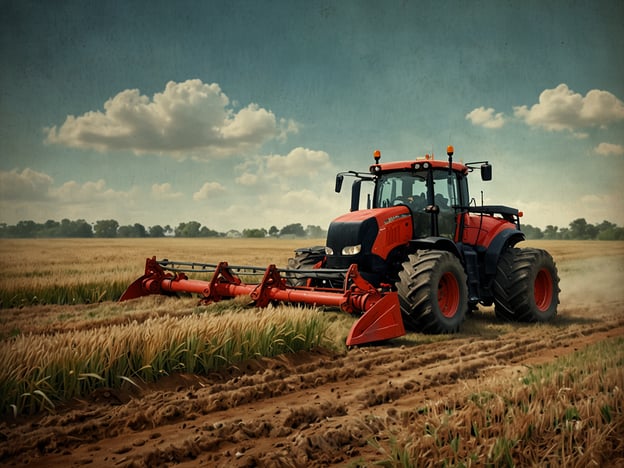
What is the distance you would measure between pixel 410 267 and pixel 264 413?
408 cm

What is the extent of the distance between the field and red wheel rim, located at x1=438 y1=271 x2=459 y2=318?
2.34 feet

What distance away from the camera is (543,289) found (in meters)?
10.5

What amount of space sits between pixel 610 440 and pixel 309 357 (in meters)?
3.67

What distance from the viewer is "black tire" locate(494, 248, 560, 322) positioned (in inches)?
372

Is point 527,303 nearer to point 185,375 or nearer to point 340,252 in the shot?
point 340,252

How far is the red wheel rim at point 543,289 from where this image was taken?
10.4 m

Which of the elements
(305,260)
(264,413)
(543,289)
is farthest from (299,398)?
(543,289)

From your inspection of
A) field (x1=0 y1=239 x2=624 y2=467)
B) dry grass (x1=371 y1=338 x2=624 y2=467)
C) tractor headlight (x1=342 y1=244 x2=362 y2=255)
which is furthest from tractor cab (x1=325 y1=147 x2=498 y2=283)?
dry grass (x1=371 y1=338 x2=624 y2=467)

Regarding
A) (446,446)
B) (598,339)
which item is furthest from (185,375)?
(598,339)

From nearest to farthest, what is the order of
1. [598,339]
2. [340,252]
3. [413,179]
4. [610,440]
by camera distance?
1. [610,440]
2. [598,339]
3. [340,252]
4. [413,179]

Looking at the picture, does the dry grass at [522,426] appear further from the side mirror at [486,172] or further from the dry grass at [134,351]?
the side mirror at [486,172]

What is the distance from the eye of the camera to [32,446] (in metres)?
3.60

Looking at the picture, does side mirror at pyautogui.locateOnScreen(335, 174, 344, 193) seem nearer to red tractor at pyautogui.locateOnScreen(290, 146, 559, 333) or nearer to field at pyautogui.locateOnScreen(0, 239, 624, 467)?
red tractor at pyautogui.locateOnScreen(290, 146, 559, 333)

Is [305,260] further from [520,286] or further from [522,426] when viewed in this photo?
[522,426]
